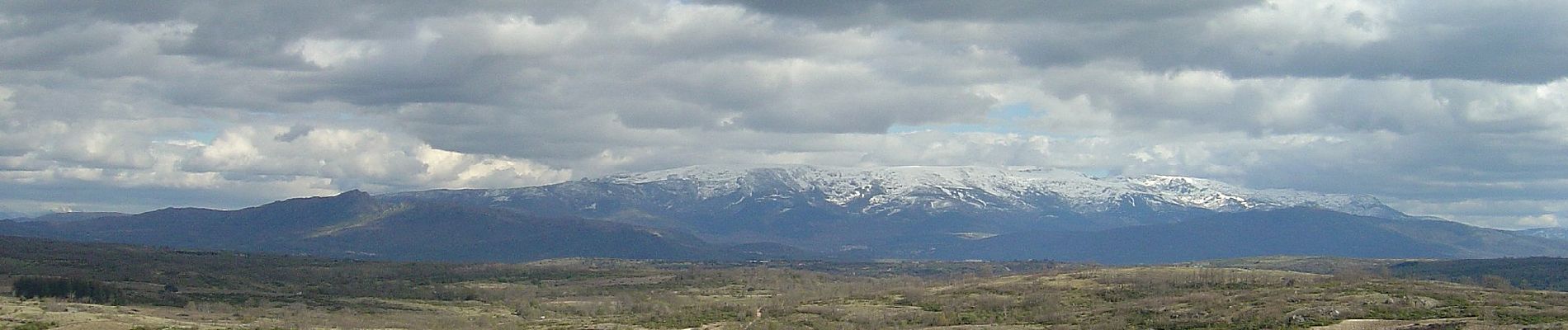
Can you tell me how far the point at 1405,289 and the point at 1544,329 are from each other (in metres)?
60.6

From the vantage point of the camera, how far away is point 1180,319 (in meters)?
177

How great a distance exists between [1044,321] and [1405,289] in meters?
50.7

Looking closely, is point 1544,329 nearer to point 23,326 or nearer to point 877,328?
point 877,328

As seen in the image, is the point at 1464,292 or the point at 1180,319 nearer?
the point at 1180,319

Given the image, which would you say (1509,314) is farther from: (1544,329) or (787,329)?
(787,329)

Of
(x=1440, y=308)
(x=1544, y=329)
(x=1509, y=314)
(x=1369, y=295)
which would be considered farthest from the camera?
(x=1369, y=295)

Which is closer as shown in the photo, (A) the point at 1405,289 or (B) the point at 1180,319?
(B) the point at 1180,319

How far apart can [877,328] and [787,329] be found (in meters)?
12.7

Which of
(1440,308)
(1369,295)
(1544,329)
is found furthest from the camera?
(1369,295)

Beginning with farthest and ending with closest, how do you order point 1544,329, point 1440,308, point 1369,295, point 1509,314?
point 1369,295 < point 1440,308 < point 1509,314 < point 1544,329

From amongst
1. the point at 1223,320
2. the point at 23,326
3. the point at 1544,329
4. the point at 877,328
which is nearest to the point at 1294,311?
the point at 1223,320

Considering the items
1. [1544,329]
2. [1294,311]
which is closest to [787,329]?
[1294,311]

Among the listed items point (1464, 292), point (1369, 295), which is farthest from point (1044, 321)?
point (1464, 292)

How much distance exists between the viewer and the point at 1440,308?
171500mm
